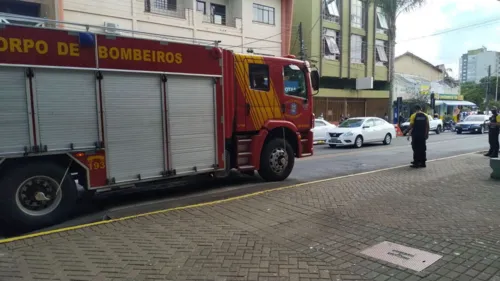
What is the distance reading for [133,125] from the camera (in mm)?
6164

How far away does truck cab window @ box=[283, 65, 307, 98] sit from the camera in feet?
28.1

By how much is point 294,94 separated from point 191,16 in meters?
15.4

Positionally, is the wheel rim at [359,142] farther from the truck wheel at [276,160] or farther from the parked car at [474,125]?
the parked car at [474,125]

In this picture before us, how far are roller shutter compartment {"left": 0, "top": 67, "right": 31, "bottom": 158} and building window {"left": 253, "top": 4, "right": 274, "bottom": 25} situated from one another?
Result: 22.2 meters

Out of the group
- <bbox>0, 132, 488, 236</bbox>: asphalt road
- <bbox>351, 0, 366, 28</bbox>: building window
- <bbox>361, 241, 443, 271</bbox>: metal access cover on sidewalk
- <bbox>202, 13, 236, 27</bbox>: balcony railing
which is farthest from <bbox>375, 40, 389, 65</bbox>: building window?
<bbox>361, 241, 443, 271</bbox>: metal access cover on sidewalk

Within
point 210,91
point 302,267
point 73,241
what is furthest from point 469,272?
point 210,91

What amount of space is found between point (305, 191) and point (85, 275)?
4499mm

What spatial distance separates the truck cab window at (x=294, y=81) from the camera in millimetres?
8578

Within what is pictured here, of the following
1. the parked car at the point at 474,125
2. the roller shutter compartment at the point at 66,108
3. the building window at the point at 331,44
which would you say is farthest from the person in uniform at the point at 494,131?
the building window at the point at 331,44

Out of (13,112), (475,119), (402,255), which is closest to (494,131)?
(402,255)

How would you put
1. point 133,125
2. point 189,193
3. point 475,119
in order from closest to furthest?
point 133,125, point 189,193, point 475,119

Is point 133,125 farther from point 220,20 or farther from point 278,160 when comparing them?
point 220,20

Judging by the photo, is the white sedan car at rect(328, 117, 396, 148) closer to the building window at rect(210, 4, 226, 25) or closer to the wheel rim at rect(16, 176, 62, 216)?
the building window at rect(210, 4, 226, 25)

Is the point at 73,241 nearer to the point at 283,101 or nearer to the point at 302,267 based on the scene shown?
the point at 302,267
